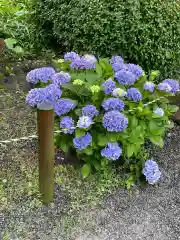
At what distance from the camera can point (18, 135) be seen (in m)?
2.85

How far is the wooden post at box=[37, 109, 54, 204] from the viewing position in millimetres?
2045

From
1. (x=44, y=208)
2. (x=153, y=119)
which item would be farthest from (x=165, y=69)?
(x=44, y=208)

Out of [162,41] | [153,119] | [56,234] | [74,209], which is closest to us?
[56,234]

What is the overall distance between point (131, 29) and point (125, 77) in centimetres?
62

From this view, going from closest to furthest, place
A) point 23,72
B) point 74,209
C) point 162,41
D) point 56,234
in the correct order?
point 56,234 → point 74,209 → point 162,41 → point 23,72

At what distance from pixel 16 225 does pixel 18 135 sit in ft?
2.53

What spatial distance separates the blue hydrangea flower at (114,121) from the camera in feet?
7.46

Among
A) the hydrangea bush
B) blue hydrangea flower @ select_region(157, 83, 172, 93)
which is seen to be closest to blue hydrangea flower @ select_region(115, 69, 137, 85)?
the hydrangea bush

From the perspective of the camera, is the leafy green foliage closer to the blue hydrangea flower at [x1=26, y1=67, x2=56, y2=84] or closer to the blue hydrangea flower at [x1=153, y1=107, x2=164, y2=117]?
the blue hydrangea flower at [x1=153, y1=107, x2=164, y2=117]

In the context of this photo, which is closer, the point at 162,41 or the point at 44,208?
the point at 44,208

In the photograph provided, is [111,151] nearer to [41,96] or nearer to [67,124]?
[67,124]

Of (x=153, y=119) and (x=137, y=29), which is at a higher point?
(x=137, y=29)

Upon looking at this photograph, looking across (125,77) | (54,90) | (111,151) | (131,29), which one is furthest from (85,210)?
(131,29)

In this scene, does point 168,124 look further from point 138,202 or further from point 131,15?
point 131,15
